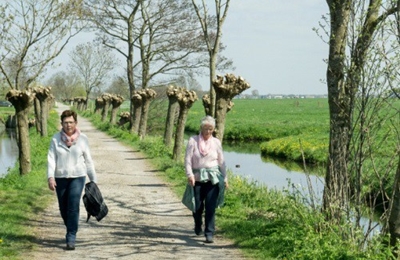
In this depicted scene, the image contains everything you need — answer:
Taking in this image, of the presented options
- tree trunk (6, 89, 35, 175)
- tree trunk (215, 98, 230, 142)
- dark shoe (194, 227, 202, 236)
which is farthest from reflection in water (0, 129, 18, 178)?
dark shoe (194, 227, 202, 236)

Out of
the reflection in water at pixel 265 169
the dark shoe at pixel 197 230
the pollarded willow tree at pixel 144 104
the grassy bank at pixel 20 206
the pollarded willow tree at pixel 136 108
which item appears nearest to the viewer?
the grassy bank at pixel 20 206

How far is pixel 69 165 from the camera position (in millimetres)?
8898

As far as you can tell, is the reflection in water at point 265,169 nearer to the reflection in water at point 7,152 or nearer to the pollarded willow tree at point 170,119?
the pollarded willow tree at point 170,119

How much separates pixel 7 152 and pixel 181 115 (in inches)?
603

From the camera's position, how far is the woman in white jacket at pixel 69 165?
29.2ft

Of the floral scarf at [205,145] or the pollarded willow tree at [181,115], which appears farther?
the pollarded willow tree at [181,115]

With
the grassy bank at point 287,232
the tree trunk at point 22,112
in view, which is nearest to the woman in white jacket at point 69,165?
the grassy bank at point 287,232

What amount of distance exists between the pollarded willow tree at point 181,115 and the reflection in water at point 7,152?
6363mm

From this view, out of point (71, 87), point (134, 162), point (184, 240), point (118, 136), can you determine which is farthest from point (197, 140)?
point (71, 87)

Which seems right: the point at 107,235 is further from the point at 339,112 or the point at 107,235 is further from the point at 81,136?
the point at 339,112

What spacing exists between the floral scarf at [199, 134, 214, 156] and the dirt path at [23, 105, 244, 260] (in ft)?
4.38

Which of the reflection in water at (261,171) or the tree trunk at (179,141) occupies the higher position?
the tree trunk at (179,141)

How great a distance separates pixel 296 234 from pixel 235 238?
46.7 inches

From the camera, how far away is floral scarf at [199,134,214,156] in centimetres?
958
